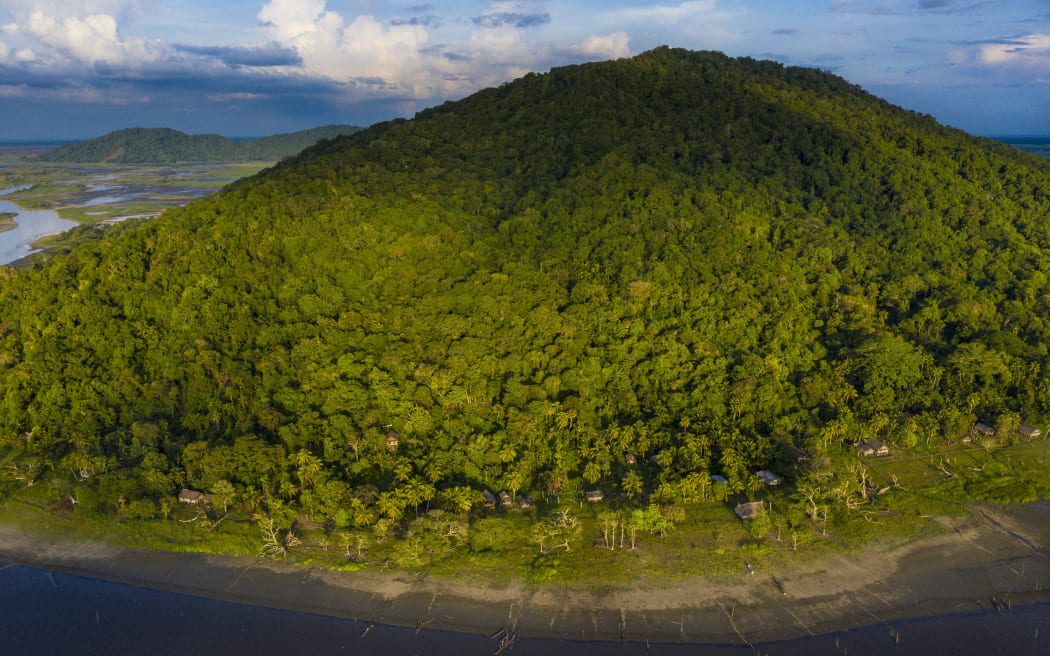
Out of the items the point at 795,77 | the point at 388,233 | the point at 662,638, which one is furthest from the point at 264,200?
the point at 795,77

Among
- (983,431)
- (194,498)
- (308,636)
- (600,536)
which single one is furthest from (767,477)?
(194,498)

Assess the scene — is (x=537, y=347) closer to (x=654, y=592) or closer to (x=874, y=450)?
(x=654, y=592)

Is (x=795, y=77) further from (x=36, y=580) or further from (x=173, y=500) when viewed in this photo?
(x=36, y=580)

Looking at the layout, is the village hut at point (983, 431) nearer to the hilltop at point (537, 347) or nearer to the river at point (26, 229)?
the hilltop at point (537, 347)

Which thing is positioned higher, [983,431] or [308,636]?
[983,431]

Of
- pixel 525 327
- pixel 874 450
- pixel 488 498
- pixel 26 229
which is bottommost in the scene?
pixel 488 498

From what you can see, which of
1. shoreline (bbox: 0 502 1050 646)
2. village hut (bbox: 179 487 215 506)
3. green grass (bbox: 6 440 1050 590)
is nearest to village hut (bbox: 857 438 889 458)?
green grass (bbox: 6 440 1050 590)

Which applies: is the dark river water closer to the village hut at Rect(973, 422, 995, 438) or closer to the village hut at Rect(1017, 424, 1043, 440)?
the village hut at Rect(973, 422, 995, 438)
